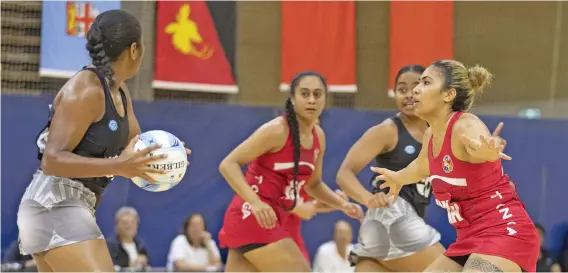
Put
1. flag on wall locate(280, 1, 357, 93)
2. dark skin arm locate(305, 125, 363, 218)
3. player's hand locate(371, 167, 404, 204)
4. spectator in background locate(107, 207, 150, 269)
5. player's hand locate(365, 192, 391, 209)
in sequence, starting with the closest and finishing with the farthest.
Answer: player's hand locate(371, 167, 404, 204) → player's hand locate(365, 192, 391, 209) → dark skin arm locate(305, 125, 363, 218) → spectator in background locate(107, 207, 150, 269) → flag on wall locate(280, 1, 357, 93)

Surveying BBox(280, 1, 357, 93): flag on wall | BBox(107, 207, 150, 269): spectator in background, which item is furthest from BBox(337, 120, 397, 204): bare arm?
BBox(280, 1, 357, 93): flag on wall

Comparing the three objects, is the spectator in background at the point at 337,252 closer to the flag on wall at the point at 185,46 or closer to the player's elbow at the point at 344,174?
the flag on wall at the point at 185,46

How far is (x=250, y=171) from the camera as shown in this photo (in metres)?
5.62

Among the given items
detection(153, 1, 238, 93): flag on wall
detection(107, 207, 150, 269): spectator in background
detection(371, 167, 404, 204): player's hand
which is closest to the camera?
detection(371, 167, 404, 204): player's hand

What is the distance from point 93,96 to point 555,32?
8937mm

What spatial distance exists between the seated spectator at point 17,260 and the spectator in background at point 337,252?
2976 millimetres

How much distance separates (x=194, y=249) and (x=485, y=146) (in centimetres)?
529

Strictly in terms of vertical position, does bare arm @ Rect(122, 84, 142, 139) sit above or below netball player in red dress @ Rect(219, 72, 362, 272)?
above

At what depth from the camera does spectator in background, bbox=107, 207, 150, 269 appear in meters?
8.12

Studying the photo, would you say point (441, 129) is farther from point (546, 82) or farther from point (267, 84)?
point (546, 82)

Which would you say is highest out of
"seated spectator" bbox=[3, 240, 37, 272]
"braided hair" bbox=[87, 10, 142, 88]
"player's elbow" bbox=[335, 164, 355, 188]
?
"braided hair" bbox=[87, 10, 142, 88]

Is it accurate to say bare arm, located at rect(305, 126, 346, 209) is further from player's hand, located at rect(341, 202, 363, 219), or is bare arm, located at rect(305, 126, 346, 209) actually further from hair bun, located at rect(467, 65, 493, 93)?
hair bun, located at rect(467, 65, 493, 93)

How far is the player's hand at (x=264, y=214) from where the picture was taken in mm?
5180

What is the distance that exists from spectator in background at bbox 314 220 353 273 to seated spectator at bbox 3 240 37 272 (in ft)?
9.76
